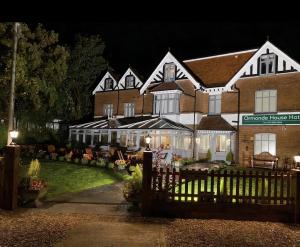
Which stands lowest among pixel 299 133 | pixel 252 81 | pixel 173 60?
pixel 299 133

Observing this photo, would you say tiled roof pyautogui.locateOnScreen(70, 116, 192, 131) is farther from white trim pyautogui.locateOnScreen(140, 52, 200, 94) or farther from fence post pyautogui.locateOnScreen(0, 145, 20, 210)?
fence post pyautogui.locateOnScreen(0, 145, 20, 210)

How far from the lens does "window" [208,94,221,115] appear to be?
87.4ft

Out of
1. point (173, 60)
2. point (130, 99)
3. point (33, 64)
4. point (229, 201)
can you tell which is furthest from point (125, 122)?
point (229, 201)

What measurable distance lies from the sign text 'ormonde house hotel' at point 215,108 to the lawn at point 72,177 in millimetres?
8256

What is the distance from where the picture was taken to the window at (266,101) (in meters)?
23.8

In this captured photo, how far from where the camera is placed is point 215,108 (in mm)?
26891

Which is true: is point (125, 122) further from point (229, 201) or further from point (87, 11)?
point (87, 11)

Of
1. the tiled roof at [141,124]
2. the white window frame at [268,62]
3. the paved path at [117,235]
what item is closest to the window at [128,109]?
the tiled roof at [141,124]

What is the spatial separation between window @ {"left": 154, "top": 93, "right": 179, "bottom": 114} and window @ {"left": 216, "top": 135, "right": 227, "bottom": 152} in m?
4.07

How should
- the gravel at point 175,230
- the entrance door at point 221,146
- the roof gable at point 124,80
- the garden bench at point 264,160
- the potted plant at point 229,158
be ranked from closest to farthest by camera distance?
1. the gravel at point 175,230
2. the garden bench at point 264,160
3. the potted plant at point 229,158
4. the entrance door at point 221,146
5. the roof gable at point 124,80

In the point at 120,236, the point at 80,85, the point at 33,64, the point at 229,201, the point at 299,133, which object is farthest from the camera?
the point at 80,85

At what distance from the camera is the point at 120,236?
24.2 feet

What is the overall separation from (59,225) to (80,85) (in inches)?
1445

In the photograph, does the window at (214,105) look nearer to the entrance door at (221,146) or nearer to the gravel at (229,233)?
the entrance door at (221,146)
